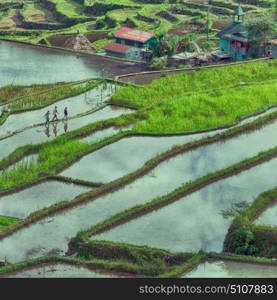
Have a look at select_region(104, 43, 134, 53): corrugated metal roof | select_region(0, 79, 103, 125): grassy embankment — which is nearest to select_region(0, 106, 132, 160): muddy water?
select_region(0, 79, 103, 125): grassy embankment

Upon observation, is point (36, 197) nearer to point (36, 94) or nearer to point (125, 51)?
point (36, 94)

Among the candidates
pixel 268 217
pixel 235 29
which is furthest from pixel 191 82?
pixel 268 217

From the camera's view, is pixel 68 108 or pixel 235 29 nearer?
pixel 68 108

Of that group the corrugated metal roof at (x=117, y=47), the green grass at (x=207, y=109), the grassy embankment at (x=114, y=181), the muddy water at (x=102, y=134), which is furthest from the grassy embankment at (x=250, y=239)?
the corrugated metal roof at (x=117, y=47)

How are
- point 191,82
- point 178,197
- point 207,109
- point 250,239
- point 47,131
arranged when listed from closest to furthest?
point 250,239 < point 178,197 < point 47,131 < point 207,109 < point 191,82

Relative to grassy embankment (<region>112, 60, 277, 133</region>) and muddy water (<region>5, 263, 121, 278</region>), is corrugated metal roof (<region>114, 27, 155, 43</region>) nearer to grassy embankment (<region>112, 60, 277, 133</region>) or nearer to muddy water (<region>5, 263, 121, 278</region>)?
grassy embankment (<region>112, 60, 277, 133</region>)

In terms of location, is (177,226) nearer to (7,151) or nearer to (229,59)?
(7,151)
